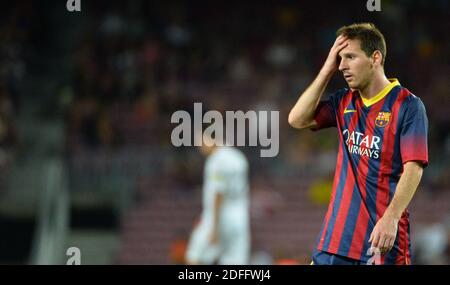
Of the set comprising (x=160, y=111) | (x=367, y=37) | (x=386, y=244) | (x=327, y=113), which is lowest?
(x=386, y=244)

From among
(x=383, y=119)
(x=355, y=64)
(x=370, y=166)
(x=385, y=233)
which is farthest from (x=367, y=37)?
(x=385, y=233)

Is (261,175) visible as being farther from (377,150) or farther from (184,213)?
(377,150)

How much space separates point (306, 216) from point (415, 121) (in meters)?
9.92

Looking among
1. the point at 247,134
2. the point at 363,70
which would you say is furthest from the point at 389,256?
the point at 247,134

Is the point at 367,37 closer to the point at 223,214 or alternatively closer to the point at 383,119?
the point at 383,119

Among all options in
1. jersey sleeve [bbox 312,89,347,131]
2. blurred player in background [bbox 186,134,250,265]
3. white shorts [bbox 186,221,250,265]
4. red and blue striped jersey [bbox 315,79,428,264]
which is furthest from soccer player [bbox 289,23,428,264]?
white shorts [bbox 186,221,250,265]

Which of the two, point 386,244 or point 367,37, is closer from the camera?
point 386,244

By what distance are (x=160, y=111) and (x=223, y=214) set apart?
568 cm

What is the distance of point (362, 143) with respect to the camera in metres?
5.29

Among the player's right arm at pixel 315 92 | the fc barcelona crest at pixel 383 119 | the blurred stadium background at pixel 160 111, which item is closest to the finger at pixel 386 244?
the fc barcelona crest at pixel 383 119

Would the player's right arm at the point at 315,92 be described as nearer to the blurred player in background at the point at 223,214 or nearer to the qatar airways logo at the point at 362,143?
the qatar airways logo at the point at 362,143

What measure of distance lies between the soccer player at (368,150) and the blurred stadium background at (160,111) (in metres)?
7.58

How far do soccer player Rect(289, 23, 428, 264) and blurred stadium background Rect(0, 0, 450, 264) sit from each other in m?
7.58

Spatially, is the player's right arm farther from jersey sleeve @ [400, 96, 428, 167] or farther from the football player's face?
jersey sleeve @ [400, 96, 428, 167]
